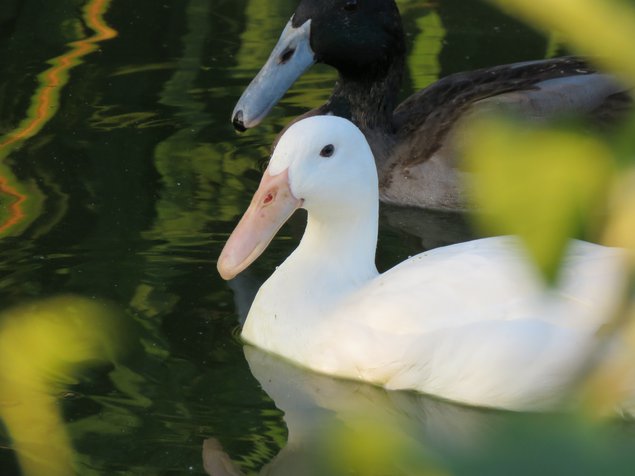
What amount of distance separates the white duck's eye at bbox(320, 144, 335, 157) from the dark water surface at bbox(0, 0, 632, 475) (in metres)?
0.71

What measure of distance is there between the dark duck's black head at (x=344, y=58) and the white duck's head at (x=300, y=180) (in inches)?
70.0

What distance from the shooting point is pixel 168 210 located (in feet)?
18.3

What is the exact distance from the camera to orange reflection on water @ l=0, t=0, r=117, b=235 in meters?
Answer: 5.63

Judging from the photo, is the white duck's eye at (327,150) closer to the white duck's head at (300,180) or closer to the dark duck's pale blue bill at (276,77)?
the white duck's head at (300,180)

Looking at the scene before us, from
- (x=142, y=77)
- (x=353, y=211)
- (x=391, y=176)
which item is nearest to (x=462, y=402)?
(x=353, y=211)

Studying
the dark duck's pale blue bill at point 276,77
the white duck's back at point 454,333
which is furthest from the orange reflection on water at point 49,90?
the white duck's back at point 454,333

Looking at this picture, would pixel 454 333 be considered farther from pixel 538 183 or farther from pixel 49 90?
pixel 49 90

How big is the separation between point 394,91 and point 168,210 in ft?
4.48

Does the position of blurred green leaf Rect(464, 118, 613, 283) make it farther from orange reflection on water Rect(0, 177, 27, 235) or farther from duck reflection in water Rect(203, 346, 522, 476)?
orange reflection on water Rect(0, 177, 27, 235)

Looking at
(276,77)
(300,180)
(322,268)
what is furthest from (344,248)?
(276,77)

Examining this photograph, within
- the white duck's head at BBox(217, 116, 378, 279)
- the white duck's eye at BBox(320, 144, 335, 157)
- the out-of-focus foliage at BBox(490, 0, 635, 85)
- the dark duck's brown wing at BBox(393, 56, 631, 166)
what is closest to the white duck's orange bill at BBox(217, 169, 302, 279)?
Result: the white duck's head at BBox(217, 116, 378, 279)

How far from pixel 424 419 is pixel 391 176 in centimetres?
237

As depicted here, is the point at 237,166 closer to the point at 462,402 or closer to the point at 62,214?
the point at 62,214

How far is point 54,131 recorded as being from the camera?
640cm
